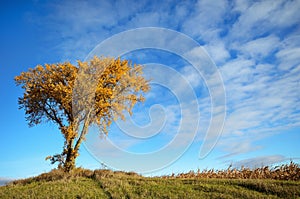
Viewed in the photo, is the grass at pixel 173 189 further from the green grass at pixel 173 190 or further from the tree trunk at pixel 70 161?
the tree trunk at pixel 70 161

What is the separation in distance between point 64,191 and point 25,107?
15.8 metres

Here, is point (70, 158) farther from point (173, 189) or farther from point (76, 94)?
point (173, 189)

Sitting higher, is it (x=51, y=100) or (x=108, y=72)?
(x=108, y=72)

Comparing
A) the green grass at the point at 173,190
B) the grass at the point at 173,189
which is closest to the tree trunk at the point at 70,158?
the grass at the point at 173,189

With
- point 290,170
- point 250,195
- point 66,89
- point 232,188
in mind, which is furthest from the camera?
point 66,89

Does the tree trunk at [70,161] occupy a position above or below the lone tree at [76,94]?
below

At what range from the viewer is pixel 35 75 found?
89.2 ft

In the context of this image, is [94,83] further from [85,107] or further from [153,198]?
[153,198]

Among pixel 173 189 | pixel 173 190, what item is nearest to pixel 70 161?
pixel 173 189

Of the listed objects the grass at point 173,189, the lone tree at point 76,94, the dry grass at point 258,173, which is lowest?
the grass at point 173,189

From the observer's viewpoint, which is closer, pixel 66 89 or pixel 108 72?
pixel 66 89

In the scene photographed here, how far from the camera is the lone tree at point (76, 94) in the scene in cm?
2548

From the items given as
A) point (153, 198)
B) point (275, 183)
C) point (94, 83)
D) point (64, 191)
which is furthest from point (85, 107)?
point (275, 183)

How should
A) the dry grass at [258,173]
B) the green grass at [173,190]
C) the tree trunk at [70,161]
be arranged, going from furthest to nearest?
1. the tree trunk at [70,161]
2. the dry grass at [258,173]
3. the green grass at [173,190]
